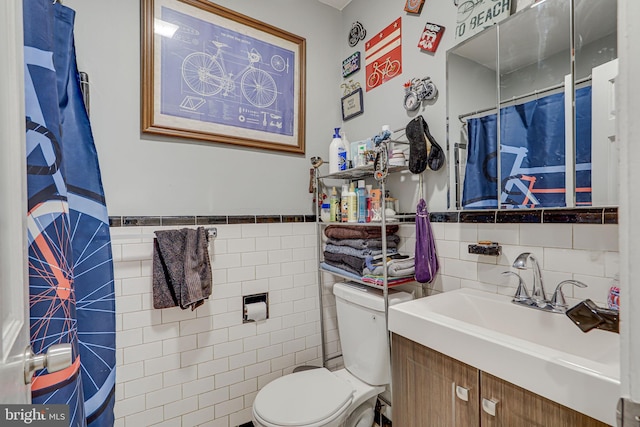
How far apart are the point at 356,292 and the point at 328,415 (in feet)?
1.83

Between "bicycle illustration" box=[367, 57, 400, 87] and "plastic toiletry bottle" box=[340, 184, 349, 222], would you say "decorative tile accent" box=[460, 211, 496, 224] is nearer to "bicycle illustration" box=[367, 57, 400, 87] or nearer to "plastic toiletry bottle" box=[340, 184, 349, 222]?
"plastic toiletry bottle" box=[340, 184, 349, 222]

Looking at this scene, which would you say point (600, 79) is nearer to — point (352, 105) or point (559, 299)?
point (559, 299)

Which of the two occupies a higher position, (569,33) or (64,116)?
(569,33)

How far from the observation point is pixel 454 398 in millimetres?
930

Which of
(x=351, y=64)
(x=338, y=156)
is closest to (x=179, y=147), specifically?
(x=338, y=156)

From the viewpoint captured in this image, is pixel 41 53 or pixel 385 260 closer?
pixel 41 53

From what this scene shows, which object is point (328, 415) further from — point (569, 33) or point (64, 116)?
point (569, 33)

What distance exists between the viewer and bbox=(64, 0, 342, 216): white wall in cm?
137

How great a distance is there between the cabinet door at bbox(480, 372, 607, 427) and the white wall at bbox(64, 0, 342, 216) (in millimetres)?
1326

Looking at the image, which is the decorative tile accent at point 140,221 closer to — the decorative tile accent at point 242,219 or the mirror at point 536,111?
the decorative tile accent at point 242,219

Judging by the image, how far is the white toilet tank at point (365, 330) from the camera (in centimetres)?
145

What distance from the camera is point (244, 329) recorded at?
5.52ft

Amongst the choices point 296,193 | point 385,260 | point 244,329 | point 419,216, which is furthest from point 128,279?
point 419,216

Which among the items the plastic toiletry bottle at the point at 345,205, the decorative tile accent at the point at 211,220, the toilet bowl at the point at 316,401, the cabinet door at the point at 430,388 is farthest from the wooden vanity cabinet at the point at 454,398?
the decorative tile accent at the point at 211,220
